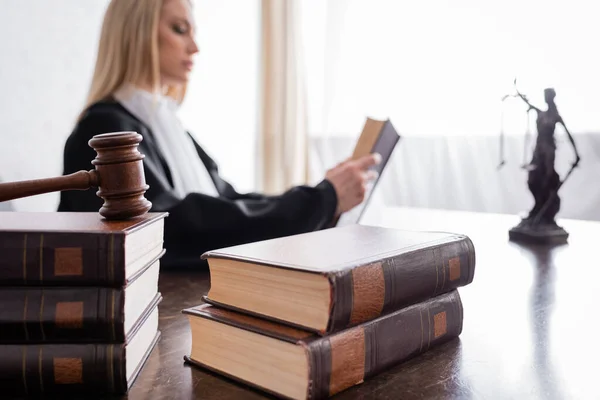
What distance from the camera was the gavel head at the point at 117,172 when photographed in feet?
1.78

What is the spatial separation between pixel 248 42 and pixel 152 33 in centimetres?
230

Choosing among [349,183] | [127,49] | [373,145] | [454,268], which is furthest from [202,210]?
[454,268]

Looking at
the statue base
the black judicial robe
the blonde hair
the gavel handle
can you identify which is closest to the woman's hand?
the black judicial robe

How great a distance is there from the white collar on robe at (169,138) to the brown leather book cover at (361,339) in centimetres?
100

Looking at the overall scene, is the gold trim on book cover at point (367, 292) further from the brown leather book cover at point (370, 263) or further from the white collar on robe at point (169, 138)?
the white collar on robe at point (169, 138)

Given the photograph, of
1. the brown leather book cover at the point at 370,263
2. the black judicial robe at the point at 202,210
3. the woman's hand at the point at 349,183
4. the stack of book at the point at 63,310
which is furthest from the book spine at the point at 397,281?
the woman's hand at the point at 349,183

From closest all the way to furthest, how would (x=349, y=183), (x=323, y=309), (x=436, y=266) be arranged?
(x=323, y=309) → (x=436, y=266) → (x=349, y=183)

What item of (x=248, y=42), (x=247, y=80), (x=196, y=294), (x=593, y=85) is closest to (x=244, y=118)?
(x=247, y=80)

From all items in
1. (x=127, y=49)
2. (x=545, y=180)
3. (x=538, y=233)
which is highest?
(x=127, y=49)

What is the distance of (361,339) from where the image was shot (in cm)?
49

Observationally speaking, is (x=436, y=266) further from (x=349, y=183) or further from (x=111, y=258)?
(x=349, y=183)

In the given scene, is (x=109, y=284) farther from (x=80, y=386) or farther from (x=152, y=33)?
(x=152, y=33)

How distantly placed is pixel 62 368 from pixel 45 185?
0.16m

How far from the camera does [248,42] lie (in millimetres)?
3787
